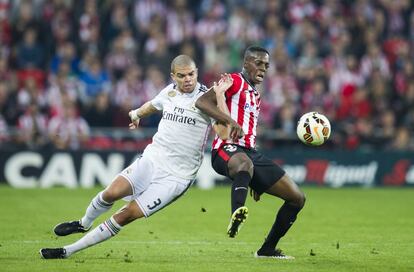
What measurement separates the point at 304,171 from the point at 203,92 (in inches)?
462

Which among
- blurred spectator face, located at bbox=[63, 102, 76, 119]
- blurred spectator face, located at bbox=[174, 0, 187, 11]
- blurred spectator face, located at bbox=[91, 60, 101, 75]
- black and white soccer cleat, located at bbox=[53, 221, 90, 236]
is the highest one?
blurred spectator face, located at bbox=[174, 0, 187, 11]

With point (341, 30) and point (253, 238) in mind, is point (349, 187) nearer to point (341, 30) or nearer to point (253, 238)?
point (341, 30)

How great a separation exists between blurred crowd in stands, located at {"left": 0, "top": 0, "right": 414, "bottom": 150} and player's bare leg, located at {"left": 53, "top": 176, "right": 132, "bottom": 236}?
10.5m

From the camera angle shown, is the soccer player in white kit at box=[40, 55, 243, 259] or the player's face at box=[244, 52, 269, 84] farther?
the player's face at box=[244, 52, 269, 84]

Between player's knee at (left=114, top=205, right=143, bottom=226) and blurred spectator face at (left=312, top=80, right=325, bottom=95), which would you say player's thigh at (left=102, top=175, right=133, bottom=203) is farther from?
blurred spectator face at (left=312, top=80, right=325, bottom=95)

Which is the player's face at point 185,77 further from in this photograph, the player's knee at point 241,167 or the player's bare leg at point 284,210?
the player's bare leg at point 284,210

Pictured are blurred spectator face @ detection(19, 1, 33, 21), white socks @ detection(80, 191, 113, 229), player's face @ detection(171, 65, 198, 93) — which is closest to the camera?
white socks @ detection(80, 191, 113, 229)

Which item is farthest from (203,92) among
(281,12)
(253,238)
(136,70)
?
(281,12)

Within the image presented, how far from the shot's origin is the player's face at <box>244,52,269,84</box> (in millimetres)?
9625

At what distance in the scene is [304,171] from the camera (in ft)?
69.1

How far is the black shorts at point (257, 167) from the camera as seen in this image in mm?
9383

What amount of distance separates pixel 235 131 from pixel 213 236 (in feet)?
11.4

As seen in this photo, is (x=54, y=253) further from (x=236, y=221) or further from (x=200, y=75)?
(x=200, y=75)

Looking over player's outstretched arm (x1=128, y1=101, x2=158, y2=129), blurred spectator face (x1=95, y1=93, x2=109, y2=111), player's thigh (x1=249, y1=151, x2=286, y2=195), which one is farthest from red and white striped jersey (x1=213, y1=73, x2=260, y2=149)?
blurred spectator face (x1=95, y1=93, x2=109, y2=111)
